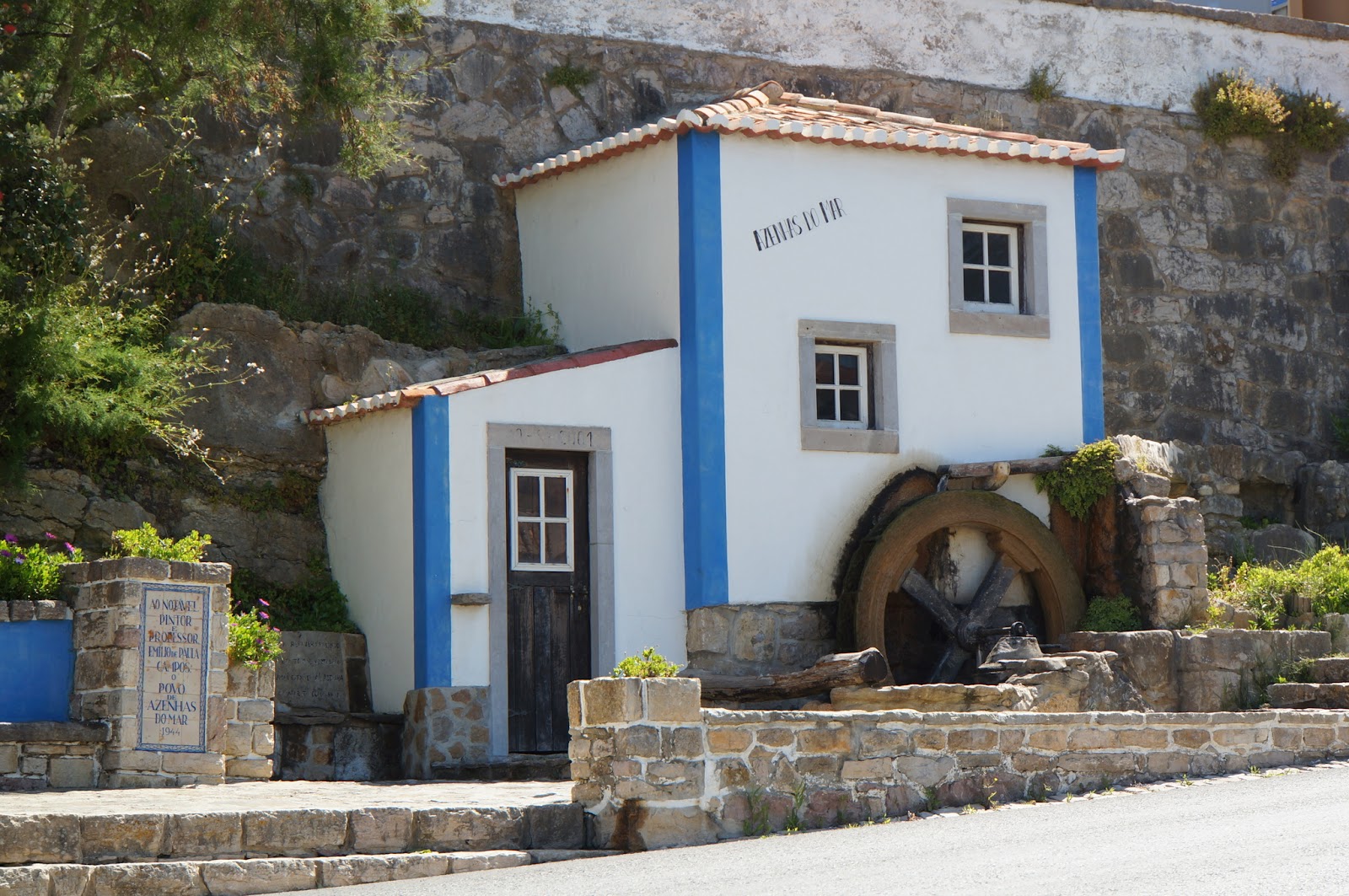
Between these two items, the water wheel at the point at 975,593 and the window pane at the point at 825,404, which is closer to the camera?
the water wheel at the point at 975,593

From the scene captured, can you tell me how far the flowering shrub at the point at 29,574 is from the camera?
1105 centimetres

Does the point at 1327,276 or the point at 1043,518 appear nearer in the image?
the point at 1043,518

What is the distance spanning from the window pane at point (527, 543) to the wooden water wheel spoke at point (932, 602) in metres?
2.79

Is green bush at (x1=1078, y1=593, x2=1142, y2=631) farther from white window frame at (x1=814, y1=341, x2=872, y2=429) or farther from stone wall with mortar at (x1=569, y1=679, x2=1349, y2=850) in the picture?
stone wall with mortar at (x1=569, y1=679, x2=1349, y2=850)

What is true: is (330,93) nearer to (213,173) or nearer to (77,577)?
(213,173)

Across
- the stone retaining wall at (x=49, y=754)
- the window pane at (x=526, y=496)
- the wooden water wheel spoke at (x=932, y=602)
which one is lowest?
the stone retaining wall at (x=49, y=754)

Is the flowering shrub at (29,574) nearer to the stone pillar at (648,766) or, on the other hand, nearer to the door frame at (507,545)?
the door frame at (507,545)

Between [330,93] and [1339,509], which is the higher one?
[330,93]

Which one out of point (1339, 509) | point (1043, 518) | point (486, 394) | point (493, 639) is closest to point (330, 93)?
point (486, 394)

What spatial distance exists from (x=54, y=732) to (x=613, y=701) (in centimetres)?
324

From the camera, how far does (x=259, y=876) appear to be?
28.1ft

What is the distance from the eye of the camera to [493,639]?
13.5m

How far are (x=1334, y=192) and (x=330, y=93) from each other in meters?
10.9

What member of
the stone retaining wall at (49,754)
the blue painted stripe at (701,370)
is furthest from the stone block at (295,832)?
the blue painted stripe at (701,370)
